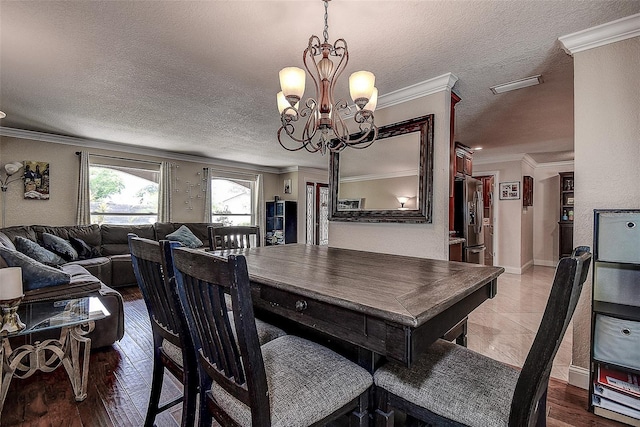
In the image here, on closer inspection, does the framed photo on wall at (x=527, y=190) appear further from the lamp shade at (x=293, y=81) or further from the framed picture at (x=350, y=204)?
the lamp shade at (x=293, y=81)

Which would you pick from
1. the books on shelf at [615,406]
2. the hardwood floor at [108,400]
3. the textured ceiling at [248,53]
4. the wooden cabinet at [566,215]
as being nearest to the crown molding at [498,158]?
the wooden cabinet at [566,215]

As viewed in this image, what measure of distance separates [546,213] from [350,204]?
18.9 feet

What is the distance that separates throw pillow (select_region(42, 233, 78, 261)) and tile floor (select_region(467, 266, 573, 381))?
506cm

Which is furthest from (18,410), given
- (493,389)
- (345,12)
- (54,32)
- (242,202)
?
(242,202)

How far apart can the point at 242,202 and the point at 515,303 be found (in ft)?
19.1

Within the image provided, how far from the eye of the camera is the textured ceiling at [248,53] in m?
1.75

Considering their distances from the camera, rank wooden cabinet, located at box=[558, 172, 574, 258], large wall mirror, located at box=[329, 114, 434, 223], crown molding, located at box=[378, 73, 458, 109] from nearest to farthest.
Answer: crown molding, located at box=[378, 73, 458, 109]
large wall mirror, located at box=[329, 114, 434, 223]
wooden cabinet, located at box=[558, 172, 574, 258]

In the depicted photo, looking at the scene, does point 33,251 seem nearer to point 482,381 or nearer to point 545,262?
point 482,381

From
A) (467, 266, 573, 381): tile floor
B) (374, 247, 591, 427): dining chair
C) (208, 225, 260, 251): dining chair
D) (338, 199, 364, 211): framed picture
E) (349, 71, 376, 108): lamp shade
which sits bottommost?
(467, 266, 573, 381): tile floor

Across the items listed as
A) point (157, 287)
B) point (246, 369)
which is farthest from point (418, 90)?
point (246, 369)

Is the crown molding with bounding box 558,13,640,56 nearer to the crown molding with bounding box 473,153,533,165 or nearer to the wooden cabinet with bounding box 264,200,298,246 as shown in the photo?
the crown molding with bounding box 473,153,533,165

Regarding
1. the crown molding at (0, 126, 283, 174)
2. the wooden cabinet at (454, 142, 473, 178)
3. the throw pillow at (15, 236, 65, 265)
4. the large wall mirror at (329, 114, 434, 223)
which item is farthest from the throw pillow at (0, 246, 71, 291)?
the wooden cabinet at (454, 142, 473, 178)

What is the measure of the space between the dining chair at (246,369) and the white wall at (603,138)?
184cm

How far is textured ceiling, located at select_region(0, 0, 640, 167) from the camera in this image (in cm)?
175
